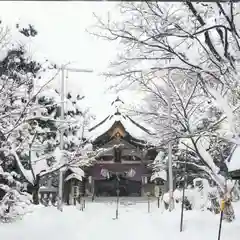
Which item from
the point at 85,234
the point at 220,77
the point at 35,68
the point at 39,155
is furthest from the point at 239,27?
the point at 39,155

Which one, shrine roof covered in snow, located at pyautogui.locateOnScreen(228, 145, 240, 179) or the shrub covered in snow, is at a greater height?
shrine roof covered in snow, located at pyautogui.locateOnScreen(228, 145, 240, 179)

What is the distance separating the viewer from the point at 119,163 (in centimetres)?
4056

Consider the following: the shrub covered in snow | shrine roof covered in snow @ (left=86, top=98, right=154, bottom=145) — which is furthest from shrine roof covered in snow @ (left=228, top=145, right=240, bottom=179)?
shrine roof covered in snow @ (left=86, top=98, right=154, bottom=145)

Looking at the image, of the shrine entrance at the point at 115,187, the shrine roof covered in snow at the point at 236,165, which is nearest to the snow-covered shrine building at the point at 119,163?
the shrine entrance at the point at 115,187

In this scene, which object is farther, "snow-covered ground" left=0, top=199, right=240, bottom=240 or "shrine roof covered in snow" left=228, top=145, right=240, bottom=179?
"snow-covered ground" left=0, top=199, right=240, bottom=240

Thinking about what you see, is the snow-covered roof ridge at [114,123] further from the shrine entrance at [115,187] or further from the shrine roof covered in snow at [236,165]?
the shrine roof covered in snow at [236,165]

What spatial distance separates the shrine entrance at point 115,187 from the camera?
4054cm

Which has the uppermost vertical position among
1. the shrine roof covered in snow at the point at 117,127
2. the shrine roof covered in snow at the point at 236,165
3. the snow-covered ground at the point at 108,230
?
the shrine roof covered in snow at the point at 117,127

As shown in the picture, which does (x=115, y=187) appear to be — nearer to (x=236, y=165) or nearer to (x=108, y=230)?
(x=108, y=230)

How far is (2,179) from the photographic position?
16.4 metres

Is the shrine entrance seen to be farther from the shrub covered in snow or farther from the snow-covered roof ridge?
the shrub covered in snow

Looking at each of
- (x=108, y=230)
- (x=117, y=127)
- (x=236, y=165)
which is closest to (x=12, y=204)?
(x=108, y=230)

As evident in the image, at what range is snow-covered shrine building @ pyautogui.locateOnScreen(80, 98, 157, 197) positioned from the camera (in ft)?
130

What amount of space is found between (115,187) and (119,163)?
2.22 metres
